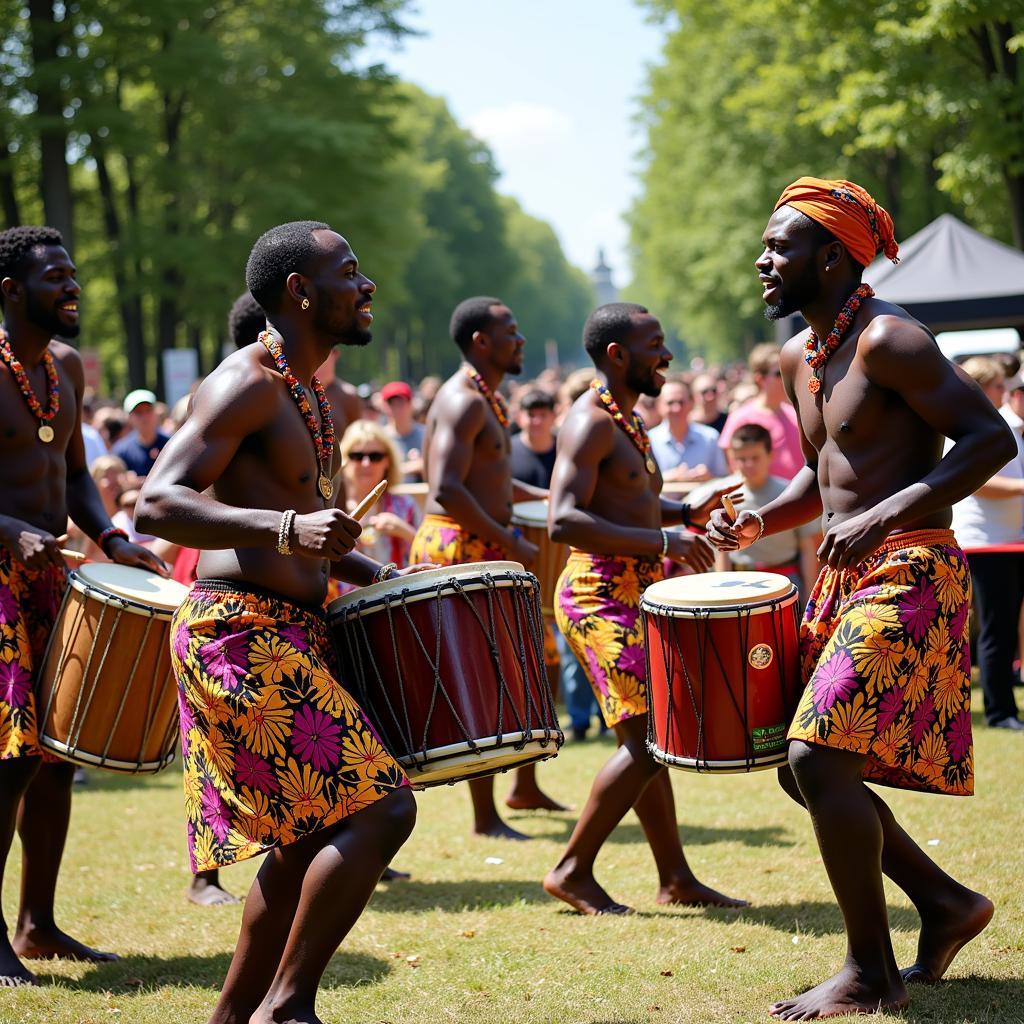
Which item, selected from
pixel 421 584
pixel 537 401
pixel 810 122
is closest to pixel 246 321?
pixel 421 584

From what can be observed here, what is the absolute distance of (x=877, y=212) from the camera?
4824mm

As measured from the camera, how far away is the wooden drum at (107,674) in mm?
5023

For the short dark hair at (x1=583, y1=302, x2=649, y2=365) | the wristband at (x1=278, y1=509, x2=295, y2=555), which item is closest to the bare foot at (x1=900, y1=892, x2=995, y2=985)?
the wristband at (x1=278, y1=509, x2=295, y2=555)

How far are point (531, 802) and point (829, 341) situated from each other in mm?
4285

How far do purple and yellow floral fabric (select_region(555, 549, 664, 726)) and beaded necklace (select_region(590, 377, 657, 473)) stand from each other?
1.48ft

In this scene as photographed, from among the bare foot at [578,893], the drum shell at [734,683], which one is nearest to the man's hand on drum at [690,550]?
the drum shell at [734,683]

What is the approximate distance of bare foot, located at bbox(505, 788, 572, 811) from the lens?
8219mm

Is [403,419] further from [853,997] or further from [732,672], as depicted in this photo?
[853,997]

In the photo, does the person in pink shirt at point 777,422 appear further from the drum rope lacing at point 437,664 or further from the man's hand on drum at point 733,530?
the drum rope lacing at point 437,664

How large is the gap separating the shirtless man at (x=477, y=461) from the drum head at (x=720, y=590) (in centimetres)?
237

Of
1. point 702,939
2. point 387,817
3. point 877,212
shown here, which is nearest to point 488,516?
point 702,939

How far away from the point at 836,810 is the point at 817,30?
2117 centimetres

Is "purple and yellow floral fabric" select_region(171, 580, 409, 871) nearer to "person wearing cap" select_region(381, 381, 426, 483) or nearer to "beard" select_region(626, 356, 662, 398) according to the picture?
"beard" select_region(626, 356, 662, 398)

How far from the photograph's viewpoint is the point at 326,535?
3791 mm
